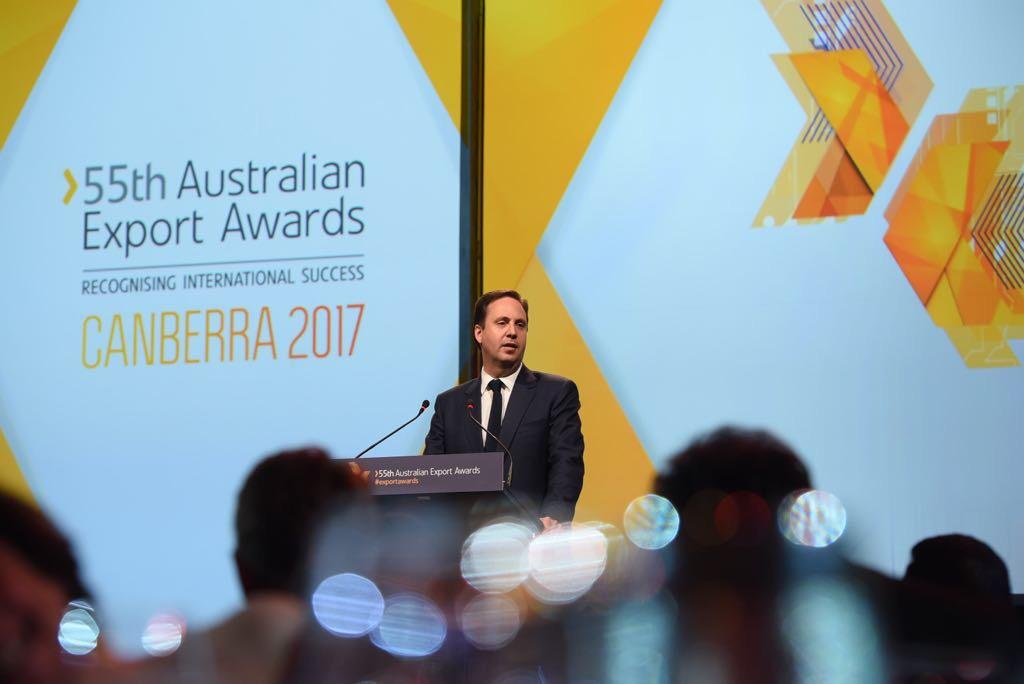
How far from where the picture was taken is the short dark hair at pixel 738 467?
4.48 ft

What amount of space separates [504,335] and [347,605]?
2.88m

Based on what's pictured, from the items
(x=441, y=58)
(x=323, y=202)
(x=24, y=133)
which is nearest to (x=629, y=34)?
(x=441, y=58)

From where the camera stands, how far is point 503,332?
13.9ft

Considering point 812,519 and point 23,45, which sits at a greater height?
point 23,45

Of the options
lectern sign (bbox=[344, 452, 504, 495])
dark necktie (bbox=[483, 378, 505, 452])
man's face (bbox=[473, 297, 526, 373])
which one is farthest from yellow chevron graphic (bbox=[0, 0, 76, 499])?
lectern sign (bbox=[344, 452, 504, 495])

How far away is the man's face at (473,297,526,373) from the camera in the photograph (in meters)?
4.22

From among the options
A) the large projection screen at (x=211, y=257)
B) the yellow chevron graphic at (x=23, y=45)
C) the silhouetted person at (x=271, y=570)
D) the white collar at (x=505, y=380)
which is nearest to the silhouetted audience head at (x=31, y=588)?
the silhouetted person at (x=271, y=570)

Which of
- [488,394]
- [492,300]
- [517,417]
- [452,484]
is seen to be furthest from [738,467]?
[492,300]

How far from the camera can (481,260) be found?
570 cm

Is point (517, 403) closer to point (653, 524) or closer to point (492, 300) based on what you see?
point (492, 300)

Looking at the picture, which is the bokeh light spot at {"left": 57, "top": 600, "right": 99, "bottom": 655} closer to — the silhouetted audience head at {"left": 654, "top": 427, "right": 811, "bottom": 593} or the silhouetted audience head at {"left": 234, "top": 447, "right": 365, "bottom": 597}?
the silhouetted audience head at {"left": 234, "top": 447, "right": 365, "bottom": 597}

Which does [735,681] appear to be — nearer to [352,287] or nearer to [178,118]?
[352,287]

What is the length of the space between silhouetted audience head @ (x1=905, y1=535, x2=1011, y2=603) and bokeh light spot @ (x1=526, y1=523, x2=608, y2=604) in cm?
37

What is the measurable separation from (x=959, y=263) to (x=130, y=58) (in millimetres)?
4257
